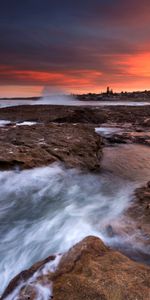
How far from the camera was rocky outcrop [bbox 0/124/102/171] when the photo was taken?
25.2ft

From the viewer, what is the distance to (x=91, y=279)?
284 cm

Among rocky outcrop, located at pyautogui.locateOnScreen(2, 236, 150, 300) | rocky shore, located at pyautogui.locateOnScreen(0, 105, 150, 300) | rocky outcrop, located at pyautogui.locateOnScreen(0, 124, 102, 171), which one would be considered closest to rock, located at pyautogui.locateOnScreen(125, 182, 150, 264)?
rocky shore, located at pyautogui.locateOnScreen(0, 105, 150, 300)

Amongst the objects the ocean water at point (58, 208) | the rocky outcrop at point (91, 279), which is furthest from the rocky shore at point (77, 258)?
the ocean water at point (58, 208)

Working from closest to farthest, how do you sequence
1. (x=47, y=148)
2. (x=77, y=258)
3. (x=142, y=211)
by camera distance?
1. (x=77, y=258)
2. (x=142, y=211)
3. (x=47, y=148)

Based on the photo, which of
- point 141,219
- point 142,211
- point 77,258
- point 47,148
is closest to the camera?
point 77,258

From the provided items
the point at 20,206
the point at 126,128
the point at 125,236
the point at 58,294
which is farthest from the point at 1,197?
the point at 126,128

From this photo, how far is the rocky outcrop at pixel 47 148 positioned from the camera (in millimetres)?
7691

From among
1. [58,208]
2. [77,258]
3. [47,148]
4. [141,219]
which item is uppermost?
[47,148]

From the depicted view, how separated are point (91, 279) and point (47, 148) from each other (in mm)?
5846

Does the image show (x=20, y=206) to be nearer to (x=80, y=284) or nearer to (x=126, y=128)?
(x=80, y=284)

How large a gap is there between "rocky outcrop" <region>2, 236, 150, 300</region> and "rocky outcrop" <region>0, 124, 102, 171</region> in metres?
4.50

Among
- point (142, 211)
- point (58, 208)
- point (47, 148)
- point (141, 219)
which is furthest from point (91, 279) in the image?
point (47, 148)

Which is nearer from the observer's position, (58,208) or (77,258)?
(77,258)

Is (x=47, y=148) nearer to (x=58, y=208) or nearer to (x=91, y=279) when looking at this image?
(x=58, y=208)
